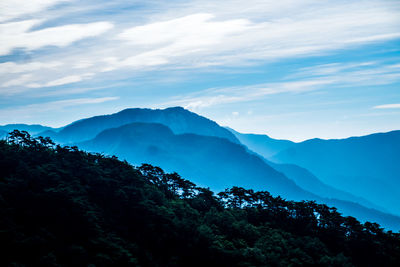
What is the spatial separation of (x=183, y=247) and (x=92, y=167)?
19.9 meters

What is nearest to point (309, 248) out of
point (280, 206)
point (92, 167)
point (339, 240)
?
point (339, 240)

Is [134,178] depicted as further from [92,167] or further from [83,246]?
[83,246]

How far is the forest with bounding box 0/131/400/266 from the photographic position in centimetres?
2952

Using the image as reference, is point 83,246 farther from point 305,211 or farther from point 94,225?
point 305,211

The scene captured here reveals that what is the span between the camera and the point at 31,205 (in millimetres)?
→ 33469

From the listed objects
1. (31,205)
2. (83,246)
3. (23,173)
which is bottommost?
(83,246)

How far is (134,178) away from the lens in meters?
49.8

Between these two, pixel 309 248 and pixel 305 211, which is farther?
pixel 305 211

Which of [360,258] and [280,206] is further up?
[280,206]

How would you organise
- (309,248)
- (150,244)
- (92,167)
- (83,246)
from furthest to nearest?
(92,167)
(309,248)
(150,244)
(83,246)

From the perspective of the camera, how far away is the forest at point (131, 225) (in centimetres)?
2952

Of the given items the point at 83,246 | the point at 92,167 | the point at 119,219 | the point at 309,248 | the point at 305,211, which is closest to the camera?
the point at 83,246

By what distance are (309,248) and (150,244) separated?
21.8 metres

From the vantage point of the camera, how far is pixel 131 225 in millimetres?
38250
